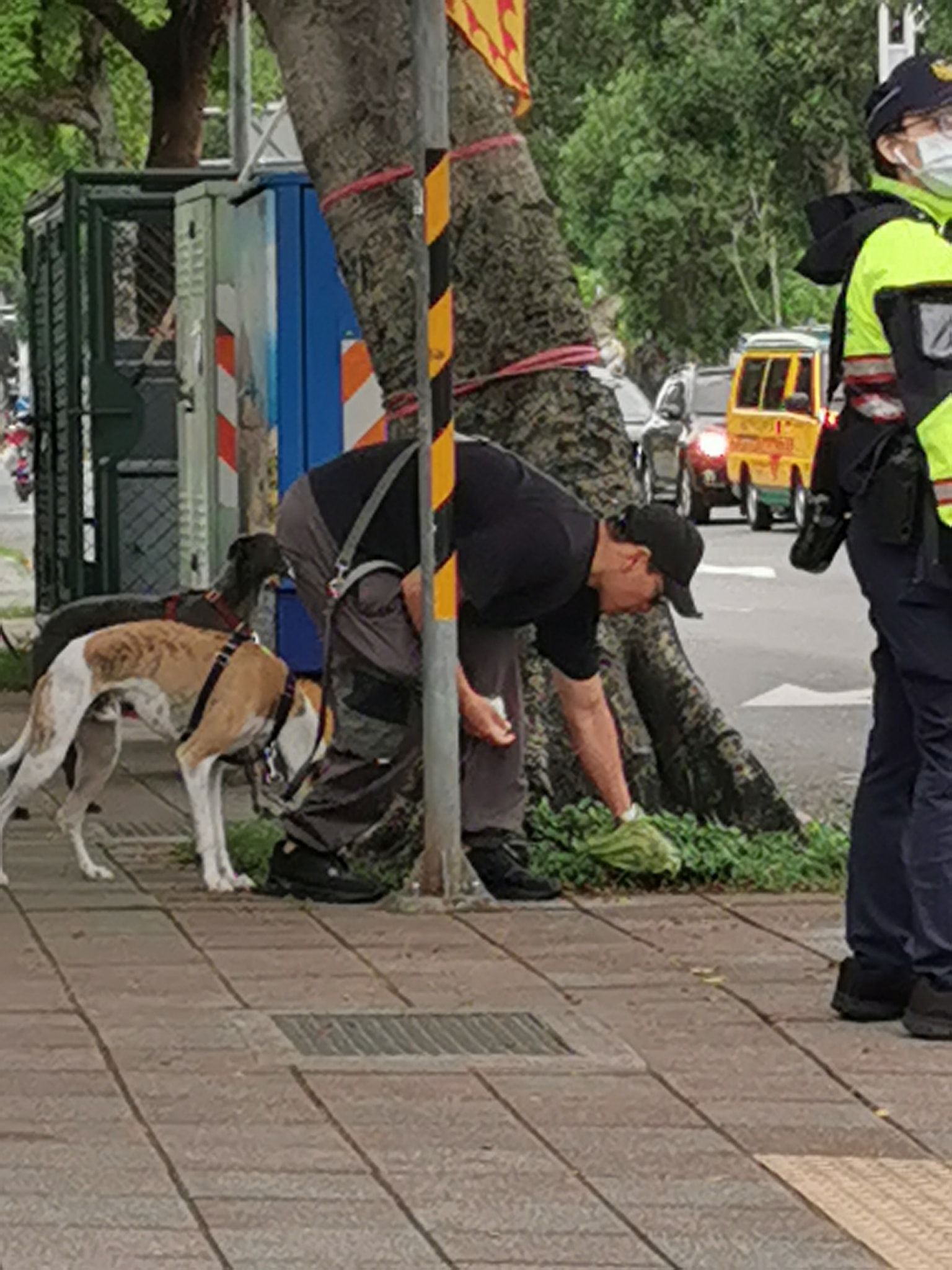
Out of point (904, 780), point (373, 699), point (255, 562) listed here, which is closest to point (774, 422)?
point (255, 562)

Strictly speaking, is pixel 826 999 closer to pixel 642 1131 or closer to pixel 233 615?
pixel 642 1131

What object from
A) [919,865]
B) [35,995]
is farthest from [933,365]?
[35,995]

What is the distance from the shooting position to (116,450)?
17.0 meters

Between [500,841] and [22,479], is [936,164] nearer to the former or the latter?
[500,841]

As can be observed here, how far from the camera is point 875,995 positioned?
8.24 meters

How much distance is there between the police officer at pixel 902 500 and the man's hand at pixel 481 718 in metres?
2.06

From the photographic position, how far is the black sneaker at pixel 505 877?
1034 centimetres

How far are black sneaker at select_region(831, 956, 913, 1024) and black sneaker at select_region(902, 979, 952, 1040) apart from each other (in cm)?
15

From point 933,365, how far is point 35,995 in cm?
246

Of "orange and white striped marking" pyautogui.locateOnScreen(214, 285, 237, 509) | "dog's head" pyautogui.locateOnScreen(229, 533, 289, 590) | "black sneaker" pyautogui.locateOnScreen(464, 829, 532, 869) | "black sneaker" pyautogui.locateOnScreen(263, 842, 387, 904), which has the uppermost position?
"orange and white striped marking" pyautogui.locateOnScreen(214, 285, 237, 509)

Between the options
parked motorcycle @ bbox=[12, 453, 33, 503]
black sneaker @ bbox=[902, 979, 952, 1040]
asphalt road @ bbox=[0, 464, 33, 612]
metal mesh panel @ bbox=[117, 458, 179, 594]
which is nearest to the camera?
black sneaker @ bbox=[902, 979, 952, 1040]

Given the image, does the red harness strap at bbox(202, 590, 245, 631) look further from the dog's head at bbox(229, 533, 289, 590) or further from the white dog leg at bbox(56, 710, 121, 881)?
the white dog leg at bbox(56, 710, 121, 881)

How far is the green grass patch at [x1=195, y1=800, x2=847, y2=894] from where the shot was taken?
1052cm

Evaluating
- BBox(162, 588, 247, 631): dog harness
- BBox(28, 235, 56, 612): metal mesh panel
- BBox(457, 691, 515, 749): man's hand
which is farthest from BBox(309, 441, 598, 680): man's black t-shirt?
BBox(28, 235, 56, 612): metal mesh panel
